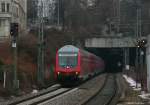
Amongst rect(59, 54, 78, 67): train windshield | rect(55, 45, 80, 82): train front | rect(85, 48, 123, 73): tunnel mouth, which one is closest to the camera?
rect(55, 45, 80, 82): train front

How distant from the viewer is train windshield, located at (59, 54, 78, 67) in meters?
51.2

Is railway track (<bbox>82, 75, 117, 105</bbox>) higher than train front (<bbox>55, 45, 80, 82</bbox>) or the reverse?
the reverse

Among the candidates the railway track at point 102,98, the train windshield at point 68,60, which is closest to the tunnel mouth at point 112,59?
the train windshield at point 68,60

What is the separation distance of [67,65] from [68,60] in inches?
26.4

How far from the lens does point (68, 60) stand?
51.5 m

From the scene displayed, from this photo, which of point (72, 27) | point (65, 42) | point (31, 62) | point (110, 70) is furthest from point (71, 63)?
point (110, 70)

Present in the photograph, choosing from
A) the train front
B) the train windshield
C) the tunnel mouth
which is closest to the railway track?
the train front

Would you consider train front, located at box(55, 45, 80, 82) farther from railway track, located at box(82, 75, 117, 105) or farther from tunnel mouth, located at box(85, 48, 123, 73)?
tunnel mouth, located at box(85, 48, 123, 73)

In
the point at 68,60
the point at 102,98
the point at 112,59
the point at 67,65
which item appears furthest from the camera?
the point at 112,59

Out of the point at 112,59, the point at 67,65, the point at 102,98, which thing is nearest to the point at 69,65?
the point at 67,65

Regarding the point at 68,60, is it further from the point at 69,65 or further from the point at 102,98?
the point at 102,98

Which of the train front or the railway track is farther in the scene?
the train front

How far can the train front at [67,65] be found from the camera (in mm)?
50688

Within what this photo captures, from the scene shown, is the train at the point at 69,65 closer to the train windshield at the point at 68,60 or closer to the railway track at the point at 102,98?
the train windshield at the point at 68,60
